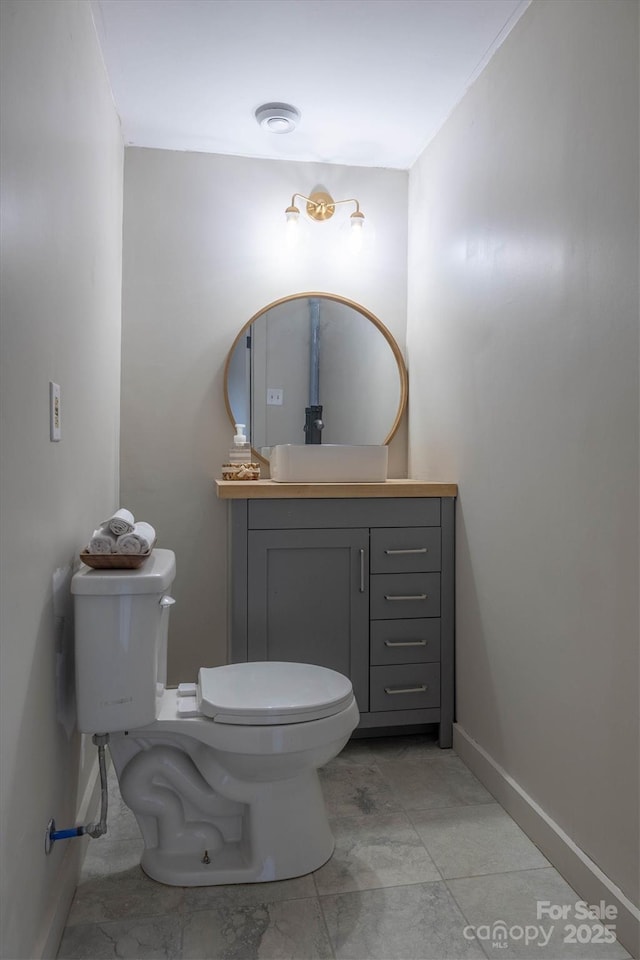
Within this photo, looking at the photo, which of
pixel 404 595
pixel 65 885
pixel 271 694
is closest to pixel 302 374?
pixel 404 595

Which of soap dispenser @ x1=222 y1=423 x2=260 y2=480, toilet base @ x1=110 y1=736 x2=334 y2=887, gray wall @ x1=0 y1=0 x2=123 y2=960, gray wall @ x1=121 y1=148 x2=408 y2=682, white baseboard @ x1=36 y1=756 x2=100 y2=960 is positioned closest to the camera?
gray wall @ x1=0 y1=0 x2=123 y2=960

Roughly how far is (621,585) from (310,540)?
1.12 m

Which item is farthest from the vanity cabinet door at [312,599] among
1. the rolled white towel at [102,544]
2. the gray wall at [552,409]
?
the rolled white towel at [102,544]

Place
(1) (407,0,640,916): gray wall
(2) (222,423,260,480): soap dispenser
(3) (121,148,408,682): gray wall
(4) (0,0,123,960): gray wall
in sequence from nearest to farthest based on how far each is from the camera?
(4) (0,0,123,960): gray wall → (1) (407,0,640,916): gray wall → (2) (222,423,260,480): soap dispenser → (3) (121,148,408,682): gray wall

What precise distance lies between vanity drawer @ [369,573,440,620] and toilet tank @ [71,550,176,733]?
970mm

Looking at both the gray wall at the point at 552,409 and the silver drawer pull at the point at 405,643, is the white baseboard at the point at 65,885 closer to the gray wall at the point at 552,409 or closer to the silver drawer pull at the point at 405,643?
the silver drawer pull at the point at 405,643

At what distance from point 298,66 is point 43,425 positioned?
1.56m

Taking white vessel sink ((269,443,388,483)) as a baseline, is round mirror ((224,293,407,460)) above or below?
above

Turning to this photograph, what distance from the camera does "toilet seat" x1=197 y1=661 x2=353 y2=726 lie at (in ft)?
5.39

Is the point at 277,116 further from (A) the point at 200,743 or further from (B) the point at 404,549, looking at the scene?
(A) the point at 200,743

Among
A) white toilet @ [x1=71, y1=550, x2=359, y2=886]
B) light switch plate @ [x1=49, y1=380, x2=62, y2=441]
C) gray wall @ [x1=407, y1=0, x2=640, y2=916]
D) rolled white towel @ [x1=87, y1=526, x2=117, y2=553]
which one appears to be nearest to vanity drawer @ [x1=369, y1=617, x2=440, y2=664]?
gray wall @ [x1=407, y1=0, x2=640, y2=916]

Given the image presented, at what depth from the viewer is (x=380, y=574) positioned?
2.42 meters

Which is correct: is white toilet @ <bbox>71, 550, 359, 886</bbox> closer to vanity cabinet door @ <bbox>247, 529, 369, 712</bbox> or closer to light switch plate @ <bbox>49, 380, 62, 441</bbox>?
light switch plate @ <bbox>49, 380, 62, 441</bbox>

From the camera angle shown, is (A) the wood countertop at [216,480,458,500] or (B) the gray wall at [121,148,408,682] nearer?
(A) the wood countertop at [216,480,458,500]
